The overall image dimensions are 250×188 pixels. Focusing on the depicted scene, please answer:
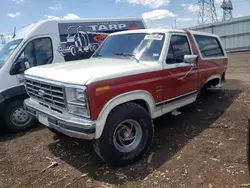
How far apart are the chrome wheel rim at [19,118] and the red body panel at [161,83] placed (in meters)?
3.24

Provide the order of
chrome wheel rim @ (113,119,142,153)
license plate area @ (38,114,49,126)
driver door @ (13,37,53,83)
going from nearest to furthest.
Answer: chrome wheel rim @ (113,119,142,153) < license plate area @ (38,114,49,126) < driver door @ (13,37,53,83)

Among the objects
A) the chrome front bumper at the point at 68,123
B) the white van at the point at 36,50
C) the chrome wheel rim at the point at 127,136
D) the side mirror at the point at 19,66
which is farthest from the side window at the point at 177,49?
the side mirror at the point at 19,66

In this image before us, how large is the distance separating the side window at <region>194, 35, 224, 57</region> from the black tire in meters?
2.49

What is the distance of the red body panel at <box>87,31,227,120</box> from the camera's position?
3.19 metres

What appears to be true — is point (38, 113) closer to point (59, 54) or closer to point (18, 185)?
point (18, 185)

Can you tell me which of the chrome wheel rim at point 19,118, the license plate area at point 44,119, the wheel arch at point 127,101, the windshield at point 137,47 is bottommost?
the chrome wheel rim at point 19,118

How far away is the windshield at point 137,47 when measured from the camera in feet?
14.0

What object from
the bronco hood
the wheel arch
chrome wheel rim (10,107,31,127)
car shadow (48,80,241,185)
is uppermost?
the bronco hood

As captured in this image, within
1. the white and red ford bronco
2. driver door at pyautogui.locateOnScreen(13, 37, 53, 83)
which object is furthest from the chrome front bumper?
driver door at pyautogui.locateOnScreen(13, 37, 53, 83)

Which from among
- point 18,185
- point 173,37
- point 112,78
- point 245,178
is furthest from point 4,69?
point 245,178

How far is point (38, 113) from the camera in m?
4.02

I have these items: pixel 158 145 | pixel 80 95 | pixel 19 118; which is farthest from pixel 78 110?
pixel 19 118

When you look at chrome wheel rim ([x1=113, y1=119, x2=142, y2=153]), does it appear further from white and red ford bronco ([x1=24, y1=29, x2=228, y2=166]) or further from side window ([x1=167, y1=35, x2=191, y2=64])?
side window ([x1=167, y1=35, x2=191, y2=64])

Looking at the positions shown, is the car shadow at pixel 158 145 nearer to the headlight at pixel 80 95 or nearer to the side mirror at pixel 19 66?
the headlight at pixel 80 95
